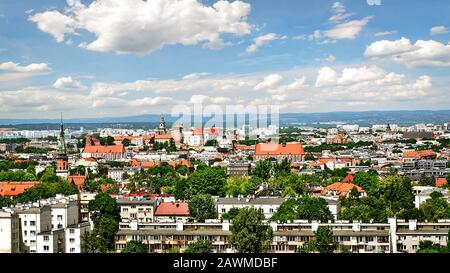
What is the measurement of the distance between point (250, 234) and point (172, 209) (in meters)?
4.04

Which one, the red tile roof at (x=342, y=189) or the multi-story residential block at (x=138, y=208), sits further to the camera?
the red tile roof at (x=342, y=189)

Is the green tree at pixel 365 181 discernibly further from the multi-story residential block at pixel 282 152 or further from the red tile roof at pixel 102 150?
the red tile roof at pixel 102 150

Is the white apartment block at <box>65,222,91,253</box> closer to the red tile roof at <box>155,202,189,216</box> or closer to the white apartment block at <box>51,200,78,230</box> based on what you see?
the white apartment block at <box>51,200,78,230</box>

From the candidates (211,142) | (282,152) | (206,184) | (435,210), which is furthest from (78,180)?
(211,142)

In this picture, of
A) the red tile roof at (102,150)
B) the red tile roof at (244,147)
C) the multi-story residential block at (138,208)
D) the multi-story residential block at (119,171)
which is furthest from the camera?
the red tile roof at (244,147)

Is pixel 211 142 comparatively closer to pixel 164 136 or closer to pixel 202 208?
pixel 164 136

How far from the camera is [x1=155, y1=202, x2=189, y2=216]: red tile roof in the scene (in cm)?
959

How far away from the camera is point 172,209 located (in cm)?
984

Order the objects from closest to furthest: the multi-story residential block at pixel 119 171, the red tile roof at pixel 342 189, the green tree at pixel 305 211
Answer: the green tree at pixel 305 211
the red tile roof at pixel 342 189
the multi-story residential block at pixel 119 171

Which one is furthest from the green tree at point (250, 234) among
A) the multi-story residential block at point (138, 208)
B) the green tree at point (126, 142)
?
the green tree at point (126, 142)

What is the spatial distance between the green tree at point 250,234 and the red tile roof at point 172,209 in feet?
10.7

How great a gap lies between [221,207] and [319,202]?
6.43 feet

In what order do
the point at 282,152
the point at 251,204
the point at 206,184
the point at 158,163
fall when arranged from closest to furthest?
the point at 251,204 → the point at 206,184 → the point at 158,163 → the point at 282,152

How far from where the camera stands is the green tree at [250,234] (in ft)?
19.1
